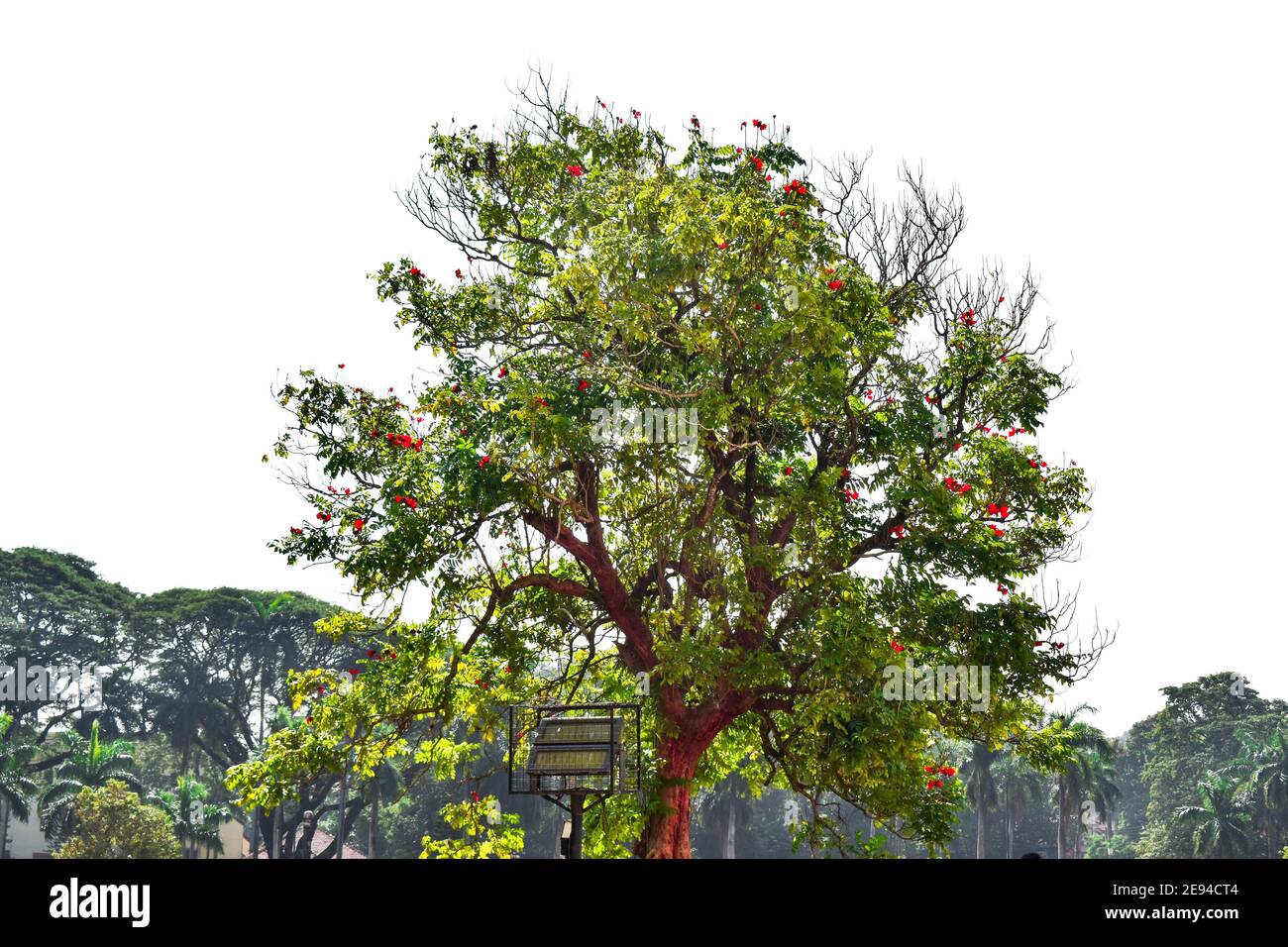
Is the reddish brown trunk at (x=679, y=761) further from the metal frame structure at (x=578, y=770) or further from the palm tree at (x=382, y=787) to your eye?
the palm tree at (x=382, y=787)

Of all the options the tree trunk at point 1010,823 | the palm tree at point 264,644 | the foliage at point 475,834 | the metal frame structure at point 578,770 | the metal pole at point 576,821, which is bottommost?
the tree trunk at point 1010,823

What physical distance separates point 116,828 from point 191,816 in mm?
6711

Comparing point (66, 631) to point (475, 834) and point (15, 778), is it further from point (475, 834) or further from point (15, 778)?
point (475, 834)

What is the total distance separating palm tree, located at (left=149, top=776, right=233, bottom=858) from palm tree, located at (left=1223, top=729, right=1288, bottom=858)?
37.5 metres

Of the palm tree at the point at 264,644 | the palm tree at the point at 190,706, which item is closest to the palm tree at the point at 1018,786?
the palm tree at the point at 264,644

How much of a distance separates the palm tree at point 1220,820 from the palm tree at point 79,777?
3862cm

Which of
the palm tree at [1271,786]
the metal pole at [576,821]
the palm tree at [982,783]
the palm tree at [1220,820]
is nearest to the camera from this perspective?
the metal pole at [576,821]

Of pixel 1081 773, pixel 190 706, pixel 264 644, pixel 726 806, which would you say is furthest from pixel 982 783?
pixel 190 706

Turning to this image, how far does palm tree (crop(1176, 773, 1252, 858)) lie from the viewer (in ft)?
137

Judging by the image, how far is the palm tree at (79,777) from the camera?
120 feet

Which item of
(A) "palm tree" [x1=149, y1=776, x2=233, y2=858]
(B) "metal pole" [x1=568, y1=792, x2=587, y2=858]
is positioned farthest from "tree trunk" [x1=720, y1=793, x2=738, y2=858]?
(B) "metal pole" [x1=568, y1=792, x2=587, y2=858]

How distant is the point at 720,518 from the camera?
12.4m
